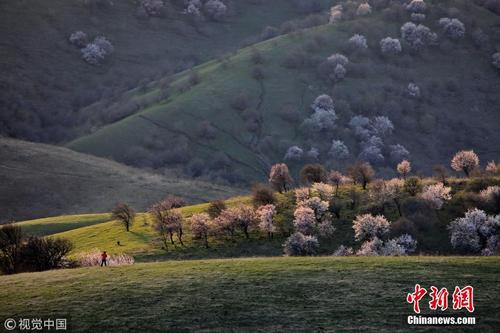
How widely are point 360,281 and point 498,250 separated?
109 ft

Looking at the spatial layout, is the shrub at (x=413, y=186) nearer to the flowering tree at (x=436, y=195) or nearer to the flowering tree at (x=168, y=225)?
the flowering tree at (x=436, y=195)

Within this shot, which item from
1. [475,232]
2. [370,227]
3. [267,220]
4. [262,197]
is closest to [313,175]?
[262,197]

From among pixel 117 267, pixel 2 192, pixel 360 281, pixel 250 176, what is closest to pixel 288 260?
pixel 360 281

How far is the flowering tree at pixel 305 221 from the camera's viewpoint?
217 ft

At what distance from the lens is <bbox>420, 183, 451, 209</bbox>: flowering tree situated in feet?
225

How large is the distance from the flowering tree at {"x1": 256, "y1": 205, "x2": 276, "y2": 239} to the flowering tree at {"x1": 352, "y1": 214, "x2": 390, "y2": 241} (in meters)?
9.91

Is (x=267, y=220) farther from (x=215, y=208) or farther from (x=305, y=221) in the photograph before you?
(x=215, y=208)

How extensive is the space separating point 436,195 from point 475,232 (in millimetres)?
8525

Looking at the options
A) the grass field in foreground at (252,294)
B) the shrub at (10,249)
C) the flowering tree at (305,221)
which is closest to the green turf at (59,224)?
the shrub at (10,249)

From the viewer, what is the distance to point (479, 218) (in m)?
63.2

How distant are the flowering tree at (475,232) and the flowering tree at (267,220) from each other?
21.1 metres

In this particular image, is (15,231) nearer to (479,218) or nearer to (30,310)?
(30,310)

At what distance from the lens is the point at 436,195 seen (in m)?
69.5

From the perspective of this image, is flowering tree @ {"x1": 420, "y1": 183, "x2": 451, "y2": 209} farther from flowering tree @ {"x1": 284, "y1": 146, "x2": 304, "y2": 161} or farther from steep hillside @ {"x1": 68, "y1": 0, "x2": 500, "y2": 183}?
flowering tree @ {"x1": 284, "y1": 146, "x2": 304, "y2": 161}
